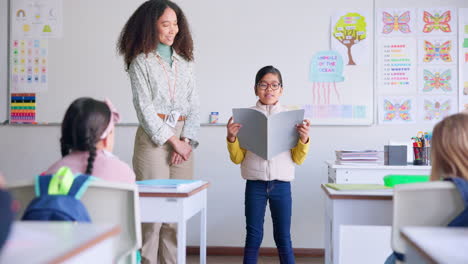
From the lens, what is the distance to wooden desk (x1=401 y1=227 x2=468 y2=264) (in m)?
0.88

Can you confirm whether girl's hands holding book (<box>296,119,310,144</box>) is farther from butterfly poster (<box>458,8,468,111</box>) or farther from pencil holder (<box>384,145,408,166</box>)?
butterfly poster (<box>458,8,468,111</box>)

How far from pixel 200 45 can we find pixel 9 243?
3.03 m

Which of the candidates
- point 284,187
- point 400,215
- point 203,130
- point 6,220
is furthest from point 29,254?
point 203,130

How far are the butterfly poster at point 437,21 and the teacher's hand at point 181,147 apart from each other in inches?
87.7

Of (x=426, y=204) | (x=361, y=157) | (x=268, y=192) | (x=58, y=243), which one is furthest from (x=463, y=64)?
(x=58, y=243)

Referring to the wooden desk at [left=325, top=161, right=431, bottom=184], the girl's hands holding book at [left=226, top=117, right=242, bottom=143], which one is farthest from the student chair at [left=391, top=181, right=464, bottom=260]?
the wooden desk at [left=325, top=161, right=431, bottom=184]

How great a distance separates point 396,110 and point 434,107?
29cm

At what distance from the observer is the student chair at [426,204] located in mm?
1396

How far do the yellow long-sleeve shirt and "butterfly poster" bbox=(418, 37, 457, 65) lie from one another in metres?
1.81

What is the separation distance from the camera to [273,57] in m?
3.75

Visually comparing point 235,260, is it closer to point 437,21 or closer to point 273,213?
point 273,213

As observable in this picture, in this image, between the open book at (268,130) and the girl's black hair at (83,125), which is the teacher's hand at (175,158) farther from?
the girl's black hair at (83,125)

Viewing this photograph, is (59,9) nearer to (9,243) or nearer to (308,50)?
(308,50)

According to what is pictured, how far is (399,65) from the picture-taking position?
3678 millimetres
